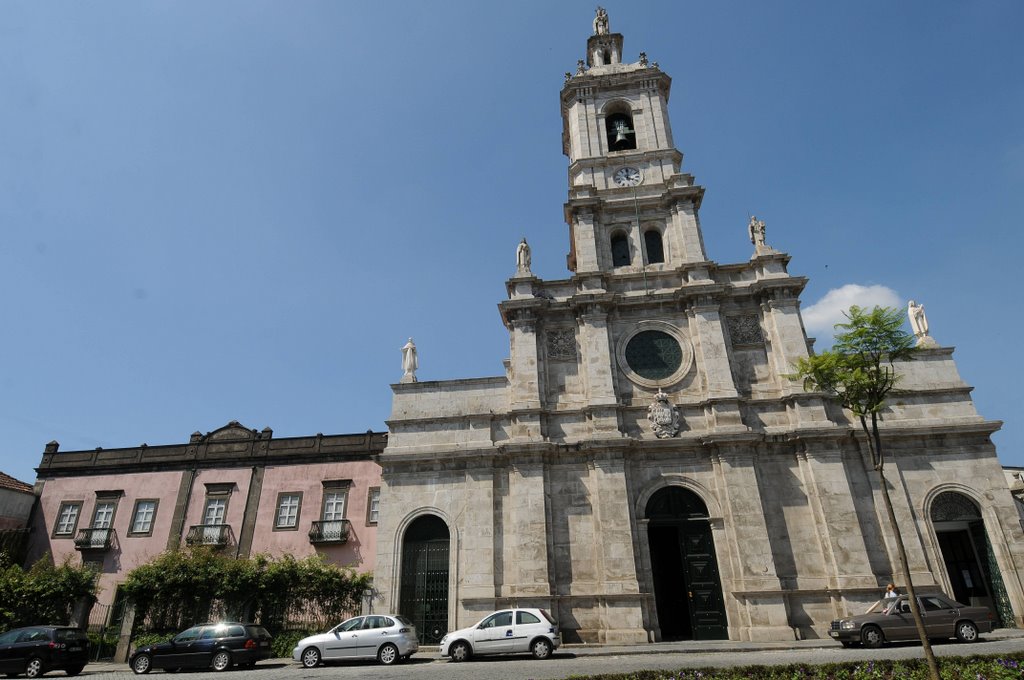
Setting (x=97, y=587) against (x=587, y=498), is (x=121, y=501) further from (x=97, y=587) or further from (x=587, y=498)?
(x=587, y=498)

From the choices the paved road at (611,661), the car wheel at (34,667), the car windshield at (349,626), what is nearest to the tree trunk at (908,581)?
the paved road at (611,661)

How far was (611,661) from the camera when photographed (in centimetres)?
1451

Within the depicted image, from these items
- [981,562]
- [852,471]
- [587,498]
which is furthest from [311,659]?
[981,562]

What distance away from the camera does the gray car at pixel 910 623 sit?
15.4 metres

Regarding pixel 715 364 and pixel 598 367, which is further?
pixel 598 367

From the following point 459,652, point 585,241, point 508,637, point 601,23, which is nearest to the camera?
point 508,637

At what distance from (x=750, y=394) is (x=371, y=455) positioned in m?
17.5

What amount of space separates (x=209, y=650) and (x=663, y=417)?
16.4m

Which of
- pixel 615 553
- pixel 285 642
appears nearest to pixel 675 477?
pixel 615 553

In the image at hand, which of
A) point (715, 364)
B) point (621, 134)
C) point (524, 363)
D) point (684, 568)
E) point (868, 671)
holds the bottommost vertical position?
point (868, 671)

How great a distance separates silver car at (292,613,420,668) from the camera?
16219 mm

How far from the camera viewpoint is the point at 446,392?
930 inches

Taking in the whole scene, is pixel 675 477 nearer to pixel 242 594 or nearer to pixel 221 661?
pixel 221 661

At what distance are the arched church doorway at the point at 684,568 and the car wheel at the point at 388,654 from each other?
8.98m
